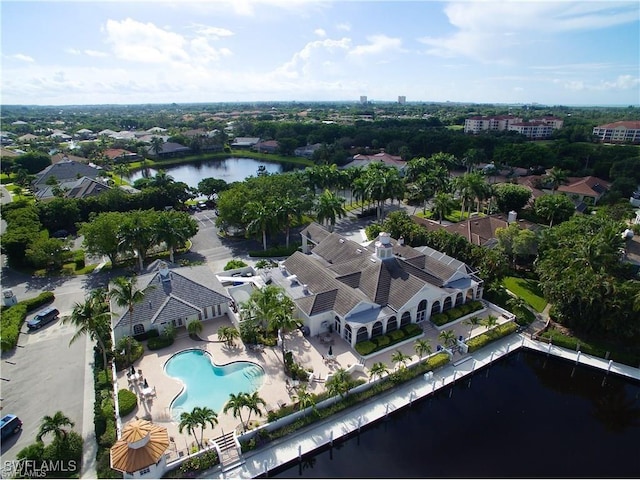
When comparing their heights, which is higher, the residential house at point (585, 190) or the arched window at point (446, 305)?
the residential house at point (585, 190)

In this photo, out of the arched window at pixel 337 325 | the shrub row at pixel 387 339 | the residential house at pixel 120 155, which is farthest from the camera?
the residential house at pixel 120 155

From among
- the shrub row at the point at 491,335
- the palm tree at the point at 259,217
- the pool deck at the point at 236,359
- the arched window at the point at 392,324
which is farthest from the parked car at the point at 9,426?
the shrub row at the point at 491,335

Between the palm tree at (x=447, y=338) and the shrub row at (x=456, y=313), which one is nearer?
the palm tree at (x=447, y=338)

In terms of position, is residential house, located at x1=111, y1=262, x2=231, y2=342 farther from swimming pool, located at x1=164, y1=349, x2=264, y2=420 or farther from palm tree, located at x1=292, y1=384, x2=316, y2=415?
palm tree, located at x1=292, y1=384, x2=316, y2=415

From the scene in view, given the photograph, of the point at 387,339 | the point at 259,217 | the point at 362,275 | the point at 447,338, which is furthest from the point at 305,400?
the point at 259,217

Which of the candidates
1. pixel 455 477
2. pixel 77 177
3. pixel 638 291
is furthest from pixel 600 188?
pixel 77 177

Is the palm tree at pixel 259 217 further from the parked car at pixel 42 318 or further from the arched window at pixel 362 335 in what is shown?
the parked car at pixel 42 318
